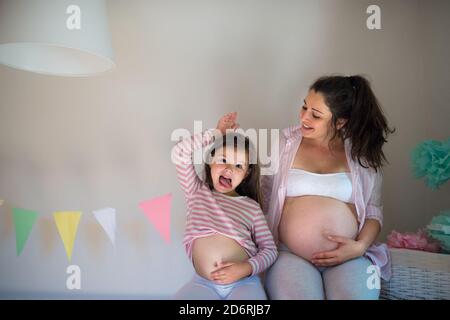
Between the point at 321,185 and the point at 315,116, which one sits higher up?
the point at 315,116

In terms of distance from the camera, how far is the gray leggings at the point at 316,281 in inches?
47.7

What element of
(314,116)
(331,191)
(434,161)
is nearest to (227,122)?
(314,116)

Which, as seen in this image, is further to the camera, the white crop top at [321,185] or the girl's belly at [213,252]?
the white crop top at [321,185]

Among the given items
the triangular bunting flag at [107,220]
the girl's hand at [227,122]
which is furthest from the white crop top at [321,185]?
the triangular bunting flag at [107,220]

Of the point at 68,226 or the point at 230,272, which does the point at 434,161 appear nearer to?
the point at 230,272

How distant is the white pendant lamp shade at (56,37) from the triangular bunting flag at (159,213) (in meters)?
0.41

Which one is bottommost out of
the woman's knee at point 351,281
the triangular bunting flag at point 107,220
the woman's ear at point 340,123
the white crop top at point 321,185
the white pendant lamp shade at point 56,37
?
the woman's knee at point 351,281

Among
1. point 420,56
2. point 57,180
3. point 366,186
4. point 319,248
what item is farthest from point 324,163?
point 57,180

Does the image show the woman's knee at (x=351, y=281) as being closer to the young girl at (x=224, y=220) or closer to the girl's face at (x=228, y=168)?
the young girl at (x=224, y=220)

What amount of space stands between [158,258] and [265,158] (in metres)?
0.43

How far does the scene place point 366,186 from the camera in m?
1.38

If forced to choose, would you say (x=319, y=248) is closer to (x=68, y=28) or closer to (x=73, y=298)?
(x=73, y=298)

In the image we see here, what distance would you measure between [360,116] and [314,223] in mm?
346

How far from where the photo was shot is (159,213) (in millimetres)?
1395
